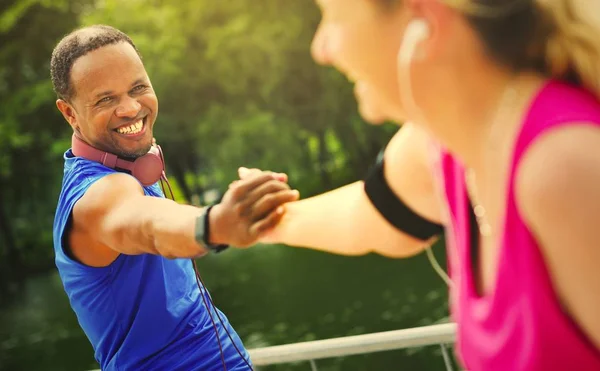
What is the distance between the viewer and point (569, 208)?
65 cm

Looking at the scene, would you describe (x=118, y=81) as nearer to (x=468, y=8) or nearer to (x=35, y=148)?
(x=468, y=8)

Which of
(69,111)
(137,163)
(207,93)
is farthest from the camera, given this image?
(207,93)

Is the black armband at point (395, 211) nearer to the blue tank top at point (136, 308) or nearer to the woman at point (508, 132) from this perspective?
the woman at point (508, 132)

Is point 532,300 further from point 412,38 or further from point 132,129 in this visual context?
point 132,129

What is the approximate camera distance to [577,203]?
2.13 ft

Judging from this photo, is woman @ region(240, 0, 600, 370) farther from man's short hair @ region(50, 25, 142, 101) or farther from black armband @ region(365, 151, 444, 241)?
man's short hair @ region(50, 25, 142, 101)

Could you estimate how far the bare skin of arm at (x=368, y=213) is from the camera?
1.05 metres

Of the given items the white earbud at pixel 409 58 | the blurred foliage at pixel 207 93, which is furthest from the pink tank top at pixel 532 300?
the blurred foliage at pixel 207 93

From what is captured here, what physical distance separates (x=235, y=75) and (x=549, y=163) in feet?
57.0

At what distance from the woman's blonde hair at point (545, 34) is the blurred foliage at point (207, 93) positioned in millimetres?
16369

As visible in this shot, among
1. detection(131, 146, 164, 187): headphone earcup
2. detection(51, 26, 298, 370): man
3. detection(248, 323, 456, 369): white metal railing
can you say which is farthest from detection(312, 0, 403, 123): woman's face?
detection(248, 323, 456, 369): white metal railing

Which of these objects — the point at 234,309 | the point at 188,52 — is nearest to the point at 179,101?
the point at 188,52

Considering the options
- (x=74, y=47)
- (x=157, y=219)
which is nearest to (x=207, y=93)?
(x=74, y=47)

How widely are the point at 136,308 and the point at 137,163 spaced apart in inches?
13.4
